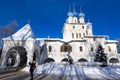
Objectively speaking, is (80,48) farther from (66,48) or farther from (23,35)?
(23,35)

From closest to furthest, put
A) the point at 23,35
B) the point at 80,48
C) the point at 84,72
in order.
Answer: the point at 84,72
the point at 23,35
the point at 80,48

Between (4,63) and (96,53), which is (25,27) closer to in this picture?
(4,63)

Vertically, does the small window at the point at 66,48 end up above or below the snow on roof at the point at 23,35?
below

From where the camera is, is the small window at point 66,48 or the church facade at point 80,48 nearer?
the church facade at point 80,48

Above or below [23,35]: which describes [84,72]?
below

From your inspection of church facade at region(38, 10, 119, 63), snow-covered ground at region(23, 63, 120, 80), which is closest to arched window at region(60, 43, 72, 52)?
church facade at region(38, 10, 119, 63)

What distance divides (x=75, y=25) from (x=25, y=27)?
20.2 meters

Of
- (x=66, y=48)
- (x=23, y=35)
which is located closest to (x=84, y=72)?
(x=23, y=35)

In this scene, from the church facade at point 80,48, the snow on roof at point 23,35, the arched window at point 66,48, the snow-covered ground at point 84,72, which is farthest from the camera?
the arched window at point 66,48

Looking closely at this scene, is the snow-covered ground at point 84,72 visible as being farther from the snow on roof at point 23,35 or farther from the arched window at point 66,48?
the arched window at point 66,48

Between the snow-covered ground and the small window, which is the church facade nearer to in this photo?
the small window

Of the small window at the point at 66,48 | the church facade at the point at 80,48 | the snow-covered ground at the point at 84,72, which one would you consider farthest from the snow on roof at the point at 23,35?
the small window at the point at 66,48

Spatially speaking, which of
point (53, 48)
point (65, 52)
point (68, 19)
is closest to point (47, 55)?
point (53, 48)

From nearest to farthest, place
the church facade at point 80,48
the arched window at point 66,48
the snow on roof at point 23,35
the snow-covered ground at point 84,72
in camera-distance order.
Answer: the snow-covered ground at point 84,72, the snow on roof at point 23,35, the church facade at point 80,48, the arched window at point 66,48
